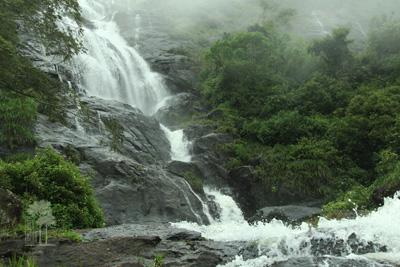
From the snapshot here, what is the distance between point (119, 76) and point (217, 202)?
620 inches

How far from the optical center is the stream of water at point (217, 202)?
536 centimetres

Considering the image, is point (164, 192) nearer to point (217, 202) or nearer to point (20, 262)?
point (217, 202)

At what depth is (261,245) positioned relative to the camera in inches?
222

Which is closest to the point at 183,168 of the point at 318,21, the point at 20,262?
the point at 20,262

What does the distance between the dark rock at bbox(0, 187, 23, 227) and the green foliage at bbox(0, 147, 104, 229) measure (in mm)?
1626

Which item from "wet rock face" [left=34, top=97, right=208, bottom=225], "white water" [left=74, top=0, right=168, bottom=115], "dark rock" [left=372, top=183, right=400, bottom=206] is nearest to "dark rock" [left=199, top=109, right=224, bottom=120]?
"white water" [left=74, top=0, right=168, bottom=115]

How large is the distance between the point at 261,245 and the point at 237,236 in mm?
1509

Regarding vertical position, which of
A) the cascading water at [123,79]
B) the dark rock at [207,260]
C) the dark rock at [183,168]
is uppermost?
the cascading water at [123,79]

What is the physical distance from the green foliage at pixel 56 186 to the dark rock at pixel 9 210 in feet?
5.34

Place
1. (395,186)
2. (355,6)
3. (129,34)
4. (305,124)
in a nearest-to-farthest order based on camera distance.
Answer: (395,186)
(305,124)
(129,34)
(355,6)

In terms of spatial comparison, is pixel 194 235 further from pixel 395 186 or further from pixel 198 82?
pixel 198 82

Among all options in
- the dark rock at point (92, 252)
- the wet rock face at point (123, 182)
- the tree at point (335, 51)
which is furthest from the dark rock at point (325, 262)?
the tree at point (335, 51)

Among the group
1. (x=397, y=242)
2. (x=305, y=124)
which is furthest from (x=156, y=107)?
(x=397, y=242)

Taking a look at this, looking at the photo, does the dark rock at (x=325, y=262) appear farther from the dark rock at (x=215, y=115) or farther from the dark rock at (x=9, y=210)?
the dark rock at (x=215, y=115)
